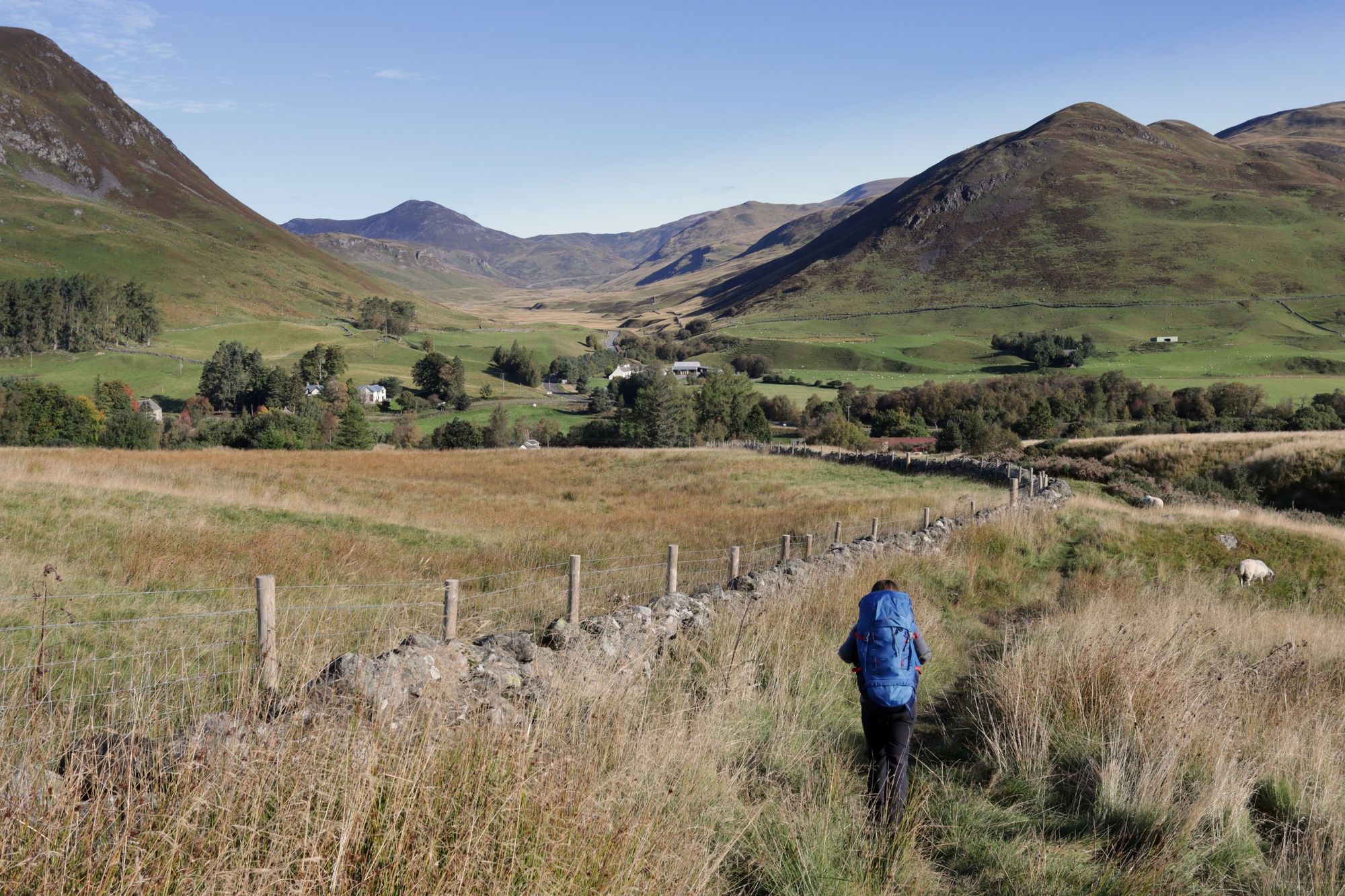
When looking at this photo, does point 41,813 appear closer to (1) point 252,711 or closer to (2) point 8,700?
(1) point 252,711

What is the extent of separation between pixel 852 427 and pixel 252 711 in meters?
70.9

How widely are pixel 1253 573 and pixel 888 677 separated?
15.0 m

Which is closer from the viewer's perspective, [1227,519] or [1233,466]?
[1227,519]

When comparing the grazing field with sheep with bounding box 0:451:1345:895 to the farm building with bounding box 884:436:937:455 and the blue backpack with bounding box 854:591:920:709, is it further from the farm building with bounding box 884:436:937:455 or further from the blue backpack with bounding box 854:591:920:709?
the farm building with bounding box 884:436:937:455

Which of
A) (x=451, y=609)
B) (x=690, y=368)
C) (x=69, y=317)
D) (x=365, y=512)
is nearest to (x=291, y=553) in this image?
(x=365, y=512)

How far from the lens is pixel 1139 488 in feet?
89.6

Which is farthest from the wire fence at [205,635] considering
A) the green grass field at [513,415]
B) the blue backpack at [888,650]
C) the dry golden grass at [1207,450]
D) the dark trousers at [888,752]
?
the green grass field at [513,415]

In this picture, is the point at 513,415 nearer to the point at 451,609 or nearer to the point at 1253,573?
the point at 1253,573

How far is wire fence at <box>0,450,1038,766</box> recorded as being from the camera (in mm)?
3943

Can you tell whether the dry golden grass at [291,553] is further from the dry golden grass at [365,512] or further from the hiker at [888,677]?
the hiker at [888,677]

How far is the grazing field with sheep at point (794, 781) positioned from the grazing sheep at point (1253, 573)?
4.95 m

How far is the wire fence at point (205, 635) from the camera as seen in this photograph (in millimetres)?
3943

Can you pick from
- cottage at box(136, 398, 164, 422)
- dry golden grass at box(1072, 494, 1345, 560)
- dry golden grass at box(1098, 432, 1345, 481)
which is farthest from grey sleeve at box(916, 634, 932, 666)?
cottage at box(136, 398, 164, 422)

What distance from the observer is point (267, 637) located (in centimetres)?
464
